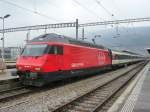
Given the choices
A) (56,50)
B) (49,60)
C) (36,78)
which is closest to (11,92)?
(36,78)

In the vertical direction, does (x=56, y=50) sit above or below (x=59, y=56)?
above

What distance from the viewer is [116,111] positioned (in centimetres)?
991

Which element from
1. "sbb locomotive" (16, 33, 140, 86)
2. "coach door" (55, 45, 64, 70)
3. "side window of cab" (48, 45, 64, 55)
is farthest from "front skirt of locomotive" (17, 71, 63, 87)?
"side window of cab" (48, 45, 64, 55)

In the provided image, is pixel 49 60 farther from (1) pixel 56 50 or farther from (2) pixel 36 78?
(2) pixel 36 78

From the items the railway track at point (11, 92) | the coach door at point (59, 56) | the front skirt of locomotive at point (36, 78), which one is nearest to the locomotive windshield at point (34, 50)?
the coach door at point (59, 56)

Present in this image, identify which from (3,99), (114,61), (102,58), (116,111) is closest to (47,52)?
(3,99)

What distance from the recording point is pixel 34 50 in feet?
53.6

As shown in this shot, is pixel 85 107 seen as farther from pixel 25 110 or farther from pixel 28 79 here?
pixel 28 79

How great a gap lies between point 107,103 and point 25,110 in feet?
12.2

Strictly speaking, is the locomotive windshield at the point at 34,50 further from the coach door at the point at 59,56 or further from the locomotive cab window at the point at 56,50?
the coach door at the point at 59,56

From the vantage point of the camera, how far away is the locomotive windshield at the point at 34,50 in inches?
627

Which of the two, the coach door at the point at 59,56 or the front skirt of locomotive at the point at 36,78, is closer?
the front skirt of locomotive at the point at 36,78

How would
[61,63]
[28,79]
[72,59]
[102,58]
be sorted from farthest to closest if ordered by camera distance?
[102,58] < [72,59] < [61,63] < [28,79]

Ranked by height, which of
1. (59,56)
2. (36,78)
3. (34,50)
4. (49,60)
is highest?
(34,50)
